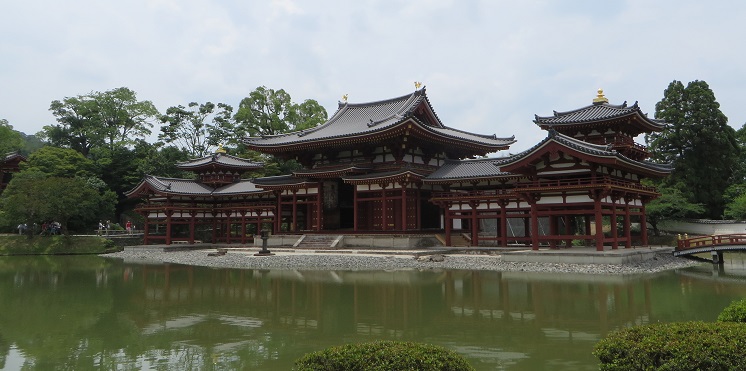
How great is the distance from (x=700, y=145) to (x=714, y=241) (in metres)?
19.8

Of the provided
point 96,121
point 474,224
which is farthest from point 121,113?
point 474,224

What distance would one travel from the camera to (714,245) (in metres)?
22.7

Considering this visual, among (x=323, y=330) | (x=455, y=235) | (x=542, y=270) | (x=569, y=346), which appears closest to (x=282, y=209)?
(x=455, y=235)

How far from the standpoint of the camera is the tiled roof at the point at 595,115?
25484 mm

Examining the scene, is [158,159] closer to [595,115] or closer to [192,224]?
[192,224]

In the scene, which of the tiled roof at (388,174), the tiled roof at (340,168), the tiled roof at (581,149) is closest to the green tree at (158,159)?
the tiled roof at (340,168)

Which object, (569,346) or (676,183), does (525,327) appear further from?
(676,183)

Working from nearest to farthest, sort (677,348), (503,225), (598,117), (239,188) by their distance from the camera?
(677,348) < (598,117) < (503,225) < (239,188)

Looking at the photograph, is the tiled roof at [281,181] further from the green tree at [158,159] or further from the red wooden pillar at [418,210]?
the green tree at [158,159]

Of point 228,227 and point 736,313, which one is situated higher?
point 228,227

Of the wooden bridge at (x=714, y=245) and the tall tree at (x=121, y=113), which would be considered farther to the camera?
the tall tree at (x=121, y=113)

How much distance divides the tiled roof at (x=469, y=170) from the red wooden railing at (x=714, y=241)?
905 centimetres

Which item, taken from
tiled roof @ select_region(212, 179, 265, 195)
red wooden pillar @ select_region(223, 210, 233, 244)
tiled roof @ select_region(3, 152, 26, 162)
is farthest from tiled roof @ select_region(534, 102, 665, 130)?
tiled roof @ select_region(3, 152, 26, 162)

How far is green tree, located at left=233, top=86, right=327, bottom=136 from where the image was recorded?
192ft
